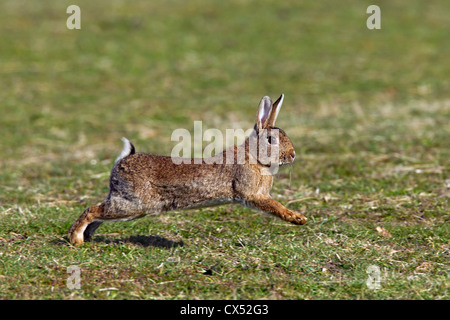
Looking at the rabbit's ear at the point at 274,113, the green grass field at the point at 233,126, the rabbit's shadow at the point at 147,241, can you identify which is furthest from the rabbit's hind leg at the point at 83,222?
the rabbit's ear at the point at 274,113

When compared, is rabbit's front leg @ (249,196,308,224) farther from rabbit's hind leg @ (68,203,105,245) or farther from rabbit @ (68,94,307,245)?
rabbit's hind leg @ (68,203,105,245)

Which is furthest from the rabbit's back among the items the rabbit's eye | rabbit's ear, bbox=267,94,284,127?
rabbit's ear, bbox=267,94,284,127

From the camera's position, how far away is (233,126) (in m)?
12.0

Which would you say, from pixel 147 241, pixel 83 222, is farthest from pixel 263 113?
pixel 83 222

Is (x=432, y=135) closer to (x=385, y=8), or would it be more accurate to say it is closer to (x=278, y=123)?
(x=278, y=123)

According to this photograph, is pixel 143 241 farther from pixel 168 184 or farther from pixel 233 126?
pixel 233 126

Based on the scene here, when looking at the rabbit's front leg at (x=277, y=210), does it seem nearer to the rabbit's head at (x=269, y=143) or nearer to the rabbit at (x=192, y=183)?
the rabbit at (x=192, y=183)

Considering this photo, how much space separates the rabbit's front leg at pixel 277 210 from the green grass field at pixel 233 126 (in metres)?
0.35

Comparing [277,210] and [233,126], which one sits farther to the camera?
[233,126]

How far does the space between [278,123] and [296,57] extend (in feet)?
15.0

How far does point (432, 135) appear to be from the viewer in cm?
1072

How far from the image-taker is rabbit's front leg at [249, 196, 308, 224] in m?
5.88

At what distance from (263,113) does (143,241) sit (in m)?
1.67
